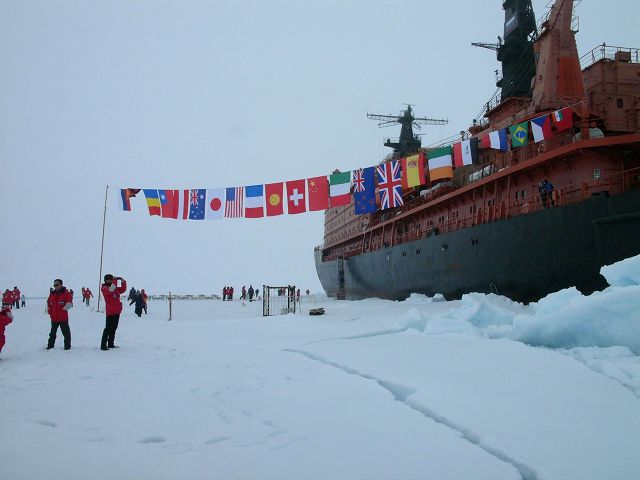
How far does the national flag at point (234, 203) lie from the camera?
1883 cm

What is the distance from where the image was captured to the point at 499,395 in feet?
12.9

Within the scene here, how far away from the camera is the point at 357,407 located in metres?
3.67

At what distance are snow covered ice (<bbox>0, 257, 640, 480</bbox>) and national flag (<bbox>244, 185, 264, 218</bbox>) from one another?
11.8 m

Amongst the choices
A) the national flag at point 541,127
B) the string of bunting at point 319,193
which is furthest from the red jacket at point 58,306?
the national flag at point 541,127

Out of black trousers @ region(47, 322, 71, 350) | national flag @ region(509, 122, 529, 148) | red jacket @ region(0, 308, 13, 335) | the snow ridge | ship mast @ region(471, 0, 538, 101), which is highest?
ship mast @ region(471, 0, 538, 101)

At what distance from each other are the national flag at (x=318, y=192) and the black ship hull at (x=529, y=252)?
4766mm

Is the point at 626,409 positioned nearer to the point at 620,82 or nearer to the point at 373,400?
the point at 373,400

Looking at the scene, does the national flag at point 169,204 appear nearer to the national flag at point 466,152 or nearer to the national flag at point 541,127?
the national flag at point 466,152

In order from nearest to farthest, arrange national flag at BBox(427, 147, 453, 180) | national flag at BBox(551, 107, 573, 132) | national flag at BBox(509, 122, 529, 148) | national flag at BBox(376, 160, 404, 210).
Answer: national flag at BBox(551, 107, 573, 132) < national flag at BBox(509, 122, 529, 148) < national flag at BBox(427, 147, 453, 180) < national flag at BBox(376, 160, 404, 210)

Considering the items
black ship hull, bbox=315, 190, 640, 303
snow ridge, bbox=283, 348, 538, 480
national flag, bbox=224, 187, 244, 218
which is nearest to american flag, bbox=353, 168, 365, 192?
black ship hull, bbox=315, 190, 640, 303

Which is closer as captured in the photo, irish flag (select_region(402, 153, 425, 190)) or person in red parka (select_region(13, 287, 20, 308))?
irish flag (select_region(402, 153, 425, 190))

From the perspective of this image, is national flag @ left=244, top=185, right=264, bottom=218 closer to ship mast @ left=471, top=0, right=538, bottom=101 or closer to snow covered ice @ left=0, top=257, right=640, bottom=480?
snow covered ice @ left=0, top=257, right=640, bottom=480

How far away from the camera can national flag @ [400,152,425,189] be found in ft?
55.5

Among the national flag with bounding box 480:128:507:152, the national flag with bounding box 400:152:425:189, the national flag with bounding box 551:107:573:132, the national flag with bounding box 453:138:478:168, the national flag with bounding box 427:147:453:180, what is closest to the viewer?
the national flag with bounding box 551:107:573:132
